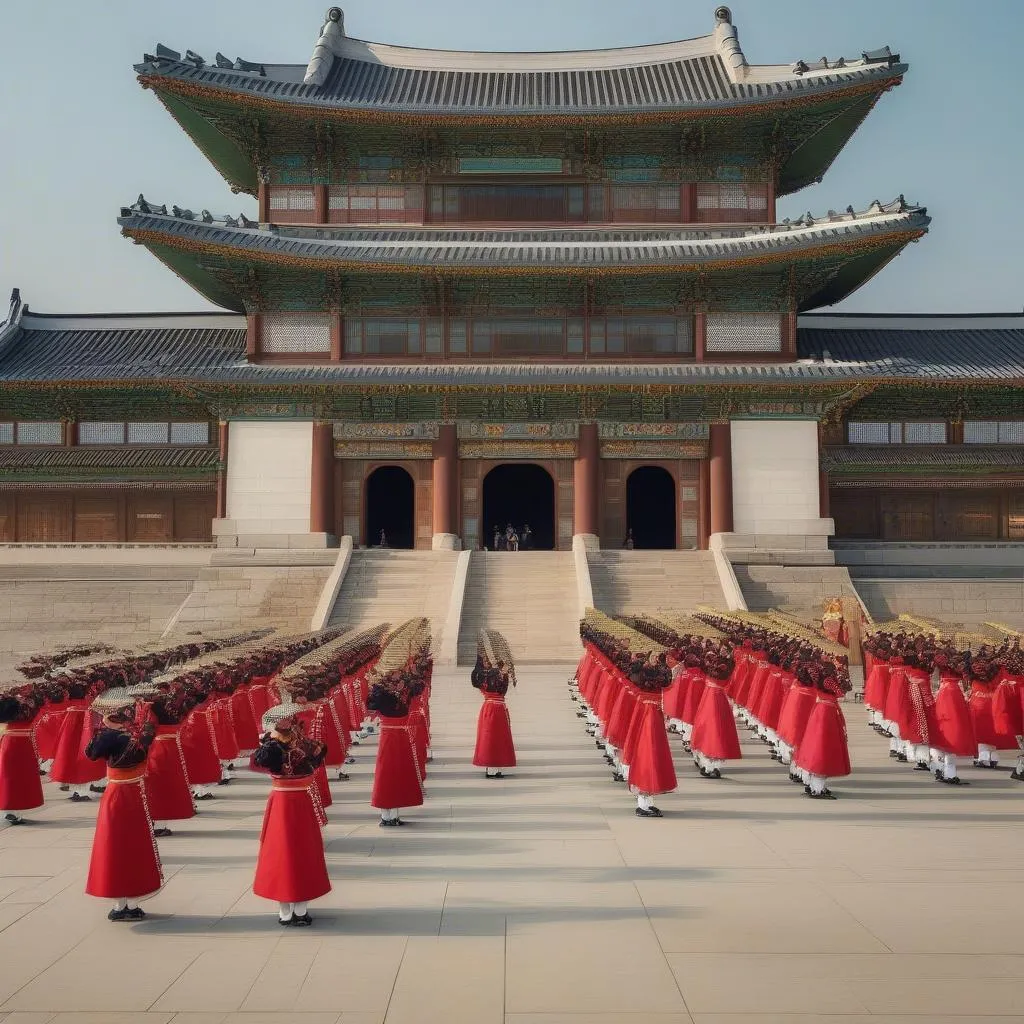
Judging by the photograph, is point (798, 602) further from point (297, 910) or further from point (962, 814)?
point (297, 910)

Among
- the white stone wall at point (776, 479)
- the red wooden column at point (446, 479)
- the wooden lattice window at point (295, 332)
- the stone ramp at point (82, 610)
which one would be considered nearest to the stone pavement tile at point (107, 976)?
the stone ramp at point (82, 610)

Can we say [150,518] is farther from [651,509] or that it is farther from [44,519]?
[651,509]

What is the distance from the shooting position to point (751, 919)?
7.22m

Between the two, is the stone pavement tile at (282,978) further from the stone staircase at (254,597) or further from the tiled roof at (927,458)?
the tiled roof at (927,458)

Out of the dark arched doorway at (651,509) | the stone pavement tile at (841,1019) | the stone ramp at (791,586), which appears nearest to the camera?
the stone pavement tile at (841,1019)

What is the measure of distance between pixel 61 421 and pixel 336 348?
28.0 ft

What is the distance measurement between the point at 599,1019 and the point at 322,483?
24411 mm

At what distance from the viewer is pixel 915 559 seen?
29.0 m

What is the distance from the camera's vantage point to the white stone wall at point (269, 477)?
29219mm

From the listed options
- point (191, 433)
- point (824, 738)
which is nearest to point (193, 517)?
point (191, 433)

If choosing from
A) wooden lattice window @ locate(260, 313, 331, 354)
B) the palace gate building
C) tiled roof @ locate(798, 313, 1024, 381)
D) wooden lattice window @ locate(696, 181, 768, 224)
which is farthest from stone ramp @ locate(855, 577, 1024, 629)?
wooden lattice window @ locate(260, 313, 331, 354)

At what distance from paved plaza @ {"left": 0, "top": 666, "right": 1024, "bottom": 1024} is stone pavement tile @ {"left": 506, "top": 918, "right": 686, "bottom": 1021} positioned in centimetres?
2

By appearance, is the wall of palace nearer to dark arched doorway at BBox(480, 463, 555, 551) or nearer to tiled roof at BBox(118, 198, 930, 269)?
tiled roof at BBox(118, 198, 930, 269)

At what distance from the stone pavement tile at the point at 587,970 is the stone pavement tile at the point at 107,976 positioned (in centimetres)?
193
